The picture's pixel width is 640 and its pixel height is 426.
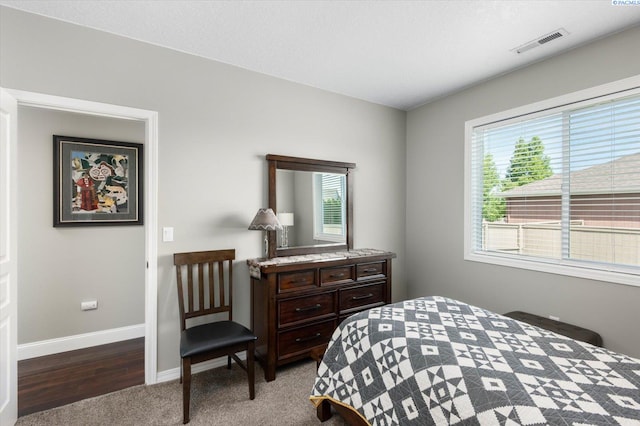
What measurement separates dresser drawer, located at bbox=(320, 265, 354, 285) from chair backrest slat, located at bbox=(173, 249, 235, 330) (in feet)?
2.77

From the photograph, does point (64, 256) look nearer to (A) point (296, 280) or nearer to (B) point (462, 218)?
(A) point (296, 280)

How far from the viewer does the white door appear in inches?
74.4

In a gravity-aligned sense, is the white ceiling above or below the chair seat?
above

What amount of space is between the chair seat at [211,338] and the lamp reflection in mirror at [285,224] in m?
0.95

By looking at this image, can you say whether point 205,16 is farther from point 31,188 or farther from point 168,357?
point 168,357

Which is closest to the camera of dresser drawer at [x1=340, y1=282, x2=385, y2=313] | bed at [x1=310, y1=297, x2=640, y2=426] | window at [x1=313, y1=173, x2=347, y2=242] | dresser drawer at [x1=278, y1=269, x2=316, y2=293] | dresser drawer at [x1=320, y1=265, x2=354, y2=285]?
bed at [x1=310, y1=297, x2=640, y2=426]

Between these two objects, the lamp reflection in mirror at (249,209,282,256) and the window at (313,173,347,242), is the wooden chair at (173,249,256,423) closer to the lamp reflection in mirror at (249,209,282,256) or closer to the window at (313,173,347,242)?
the lamp reflection in mirror at (249,209,282,256)

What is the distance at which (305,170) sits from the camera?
3287mm

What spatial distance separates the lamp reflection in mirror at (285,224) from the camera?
123 inches

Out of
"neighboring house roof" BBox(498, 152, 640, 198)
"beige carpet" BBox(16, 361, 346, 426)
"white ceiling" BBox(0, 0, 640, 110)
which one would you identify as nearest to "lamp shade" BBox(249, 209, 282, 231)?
"beige carpet" BBox(16, 361, 346, 426)

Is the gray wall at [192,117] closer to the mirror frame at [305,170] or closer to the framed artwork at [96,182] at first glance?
the mirror frame at [305,170]

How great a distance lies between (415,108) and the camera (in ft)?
13.3

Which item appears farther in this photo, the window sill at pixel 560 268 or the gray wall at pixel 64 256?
the gray wall at pixel 64 256

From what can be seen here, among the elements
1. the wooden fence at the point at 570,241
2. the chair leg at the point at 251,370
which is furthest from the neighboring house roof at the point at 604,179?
the chair leg at the point at 251,370
